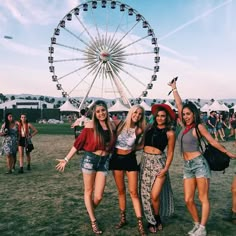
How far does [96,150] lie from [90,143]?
131mm

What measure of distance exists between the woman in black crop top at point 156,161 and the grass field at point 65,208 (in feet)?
1.15

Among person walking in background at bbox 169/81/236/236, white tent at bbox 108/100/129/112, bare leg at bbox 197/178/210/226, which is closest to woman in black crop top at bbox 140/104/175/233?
person walking in background at bbox 169/81/236/236

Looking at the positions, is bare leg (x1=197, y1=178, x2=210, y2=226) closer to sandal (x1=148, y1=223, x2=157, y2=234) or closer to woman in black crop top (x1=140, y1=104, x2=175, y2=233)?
woman in black crop top (x1=140, y1=104, x2=175, y2=233)

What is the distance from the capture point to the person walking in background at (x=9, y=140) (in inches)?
347

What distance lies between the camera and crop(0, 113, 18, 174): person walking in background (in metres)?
8.81

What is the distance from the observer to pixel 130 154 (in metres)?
4.46

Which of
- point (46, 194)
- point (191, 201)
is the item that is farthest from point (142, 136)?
point (46, 194)

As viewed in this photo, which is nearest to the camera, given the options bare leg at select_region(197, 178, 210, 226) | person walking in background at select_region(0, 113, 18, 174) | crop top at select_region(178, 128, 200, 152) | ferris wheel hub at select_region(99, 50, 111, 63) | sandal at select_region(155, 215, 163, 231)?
bare leg at select_region(197, 178, 210, 226)

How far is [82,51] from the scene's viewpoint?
1082 inches

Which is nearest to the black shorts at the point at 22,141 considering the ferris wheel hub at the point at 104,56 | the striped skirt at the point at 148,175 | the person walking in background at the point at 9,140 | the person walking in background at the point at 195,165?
the person walking in background at the point at 9,140

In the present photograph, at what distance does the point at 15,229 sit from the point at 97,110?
2.16 metres

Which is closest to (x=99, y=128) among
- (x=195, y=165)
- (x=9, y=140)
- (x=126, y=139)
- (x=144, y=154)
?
(x=126, y=139)

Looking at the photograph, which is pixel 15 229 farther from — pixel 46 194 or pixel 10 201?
pixel 46 194

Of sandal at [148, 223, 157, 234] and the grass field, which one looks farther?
the grass field
